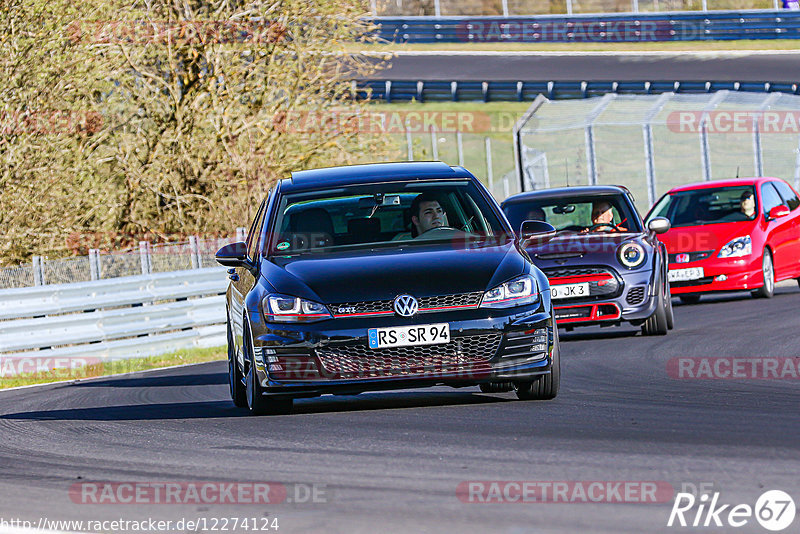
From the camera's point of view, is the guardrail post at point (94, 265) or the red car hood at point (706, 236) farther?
the red car hood at point (706, 236)

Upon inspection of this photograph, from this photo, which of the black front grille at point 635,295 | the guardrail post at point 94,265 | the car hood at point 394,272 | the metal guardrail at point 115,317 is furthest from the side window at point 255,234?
the guardrail post at point 94,265

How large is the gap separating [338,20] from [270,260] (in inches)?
594

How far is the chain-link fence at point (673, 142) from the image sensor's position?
1126 inches

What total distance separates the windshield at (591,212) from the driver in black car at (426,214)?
18.3 ft

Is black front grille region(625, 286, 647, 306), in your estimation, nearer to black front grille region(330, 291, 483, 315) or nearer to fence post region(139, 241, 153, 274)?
black front grille region(330, 291, 483, 315)

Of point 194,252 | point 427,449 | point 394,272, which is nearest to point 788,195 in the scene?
point 194,252

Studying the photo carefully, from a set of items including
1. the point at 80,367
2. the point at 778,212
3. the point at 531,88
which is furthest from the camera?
the point at 531,88

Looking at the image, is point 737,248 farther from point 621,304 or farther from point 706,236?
point 621,304

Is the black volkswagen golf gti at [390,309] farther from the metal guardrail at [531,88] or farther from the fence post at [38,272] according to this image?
the metal guardrail at [531,88]

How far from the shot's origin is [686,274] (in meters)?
19.6

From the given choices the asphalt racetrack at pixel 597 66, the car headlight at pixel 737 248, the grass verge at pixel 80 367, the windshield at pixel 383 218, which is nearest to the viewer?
the windshield at pixel 383 218

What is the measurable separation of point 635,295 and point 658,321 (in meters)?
0.45

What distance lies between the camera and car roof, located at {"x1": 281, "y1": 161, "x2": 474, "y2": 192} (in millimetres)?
9883

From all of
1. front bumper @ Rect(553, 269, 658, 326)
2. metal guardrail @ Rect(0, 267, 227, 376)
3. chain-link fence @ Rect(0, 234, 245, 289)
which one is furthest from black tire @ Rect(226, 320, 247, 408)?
chain-link fence @ Rect(0, 234, 245, 289)
